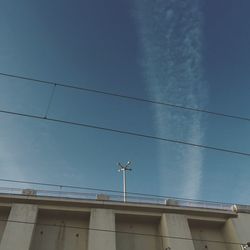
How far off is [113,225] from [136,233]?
2085 millimetres

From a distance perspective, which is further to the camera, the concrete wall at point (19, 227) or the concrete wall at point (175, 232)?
the concrete wall at point (175, 232)

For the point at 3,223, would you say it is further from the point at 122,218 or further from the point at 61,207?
the point at 122,218

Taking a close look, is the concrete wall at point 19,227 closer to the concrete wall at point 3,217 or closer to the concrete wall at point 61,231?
the concrete wall at point 3,217

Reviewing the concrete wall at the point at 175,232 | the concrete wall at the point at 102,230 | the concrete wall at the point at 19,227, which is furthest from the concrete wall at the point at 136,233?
the concrete wall at the point at 19,227

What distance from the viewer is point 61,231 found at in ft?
62.9

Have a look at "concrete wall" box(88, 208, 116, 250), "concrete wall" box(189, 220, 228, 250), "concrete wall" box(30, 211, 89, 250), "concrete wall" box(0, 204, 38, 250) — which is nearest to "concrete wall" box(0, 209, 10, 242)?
"concrete wall" box(0, 204, 38, 250)

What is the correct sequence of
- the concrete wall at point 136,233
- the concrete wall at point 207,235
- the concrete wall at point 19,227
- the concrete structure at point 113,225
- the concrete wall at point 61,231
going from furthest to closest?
the concrete wall at point 207,235 → the concrete wall at point 136,233 → the concrete wall at point 61,231 → the concrete structure at point 113,225 → the concrete wall at point 19,227

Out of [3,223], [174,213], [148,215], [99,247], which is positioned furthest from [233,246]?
[3,223]

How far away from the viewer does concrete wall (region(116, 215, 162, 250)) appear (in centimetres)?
1942

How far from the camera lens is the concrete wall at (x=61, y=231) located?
60.6ft

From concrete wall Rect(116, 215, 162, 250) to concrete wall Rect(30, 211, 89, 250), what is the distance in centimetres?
226

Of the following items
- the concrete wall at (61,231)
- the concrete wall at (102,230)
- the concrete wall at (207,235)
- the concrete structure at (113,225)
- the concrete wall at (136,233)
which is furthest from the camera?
the concrete wall at (207,235)

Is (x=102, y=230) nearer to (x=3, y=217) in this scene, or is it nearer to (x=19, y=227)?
(x=19, y=227)

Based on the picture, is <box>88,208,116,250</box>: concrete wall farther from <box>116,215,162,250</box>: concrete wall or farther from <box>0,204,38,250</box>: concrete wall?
<box>0,204,38,250</box>: concrete wall
